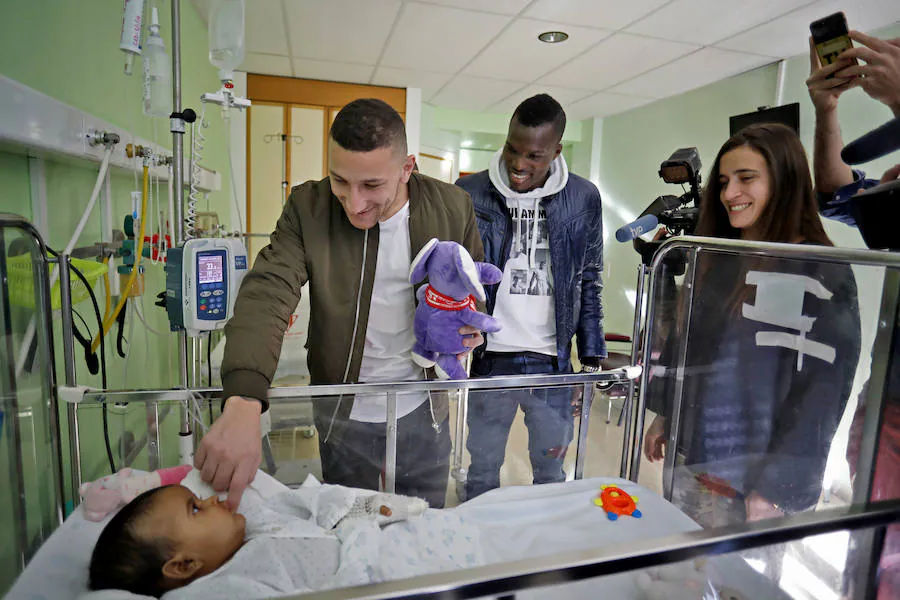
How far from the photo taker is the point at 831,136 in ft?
5.00

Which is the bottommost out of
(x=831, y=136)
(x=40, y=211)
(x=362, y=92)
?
(x=40, y=211)

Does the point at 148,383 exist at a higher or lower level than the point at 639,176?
lower

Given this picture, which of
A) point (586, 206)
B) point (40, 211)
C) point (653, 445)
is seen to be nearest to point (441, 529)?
point (653, 445)

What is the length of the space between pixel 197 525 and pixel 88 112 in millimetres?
1523

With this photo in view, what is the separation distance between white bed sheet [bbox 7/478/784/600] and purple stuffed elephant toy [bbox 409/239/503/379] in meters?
0.40

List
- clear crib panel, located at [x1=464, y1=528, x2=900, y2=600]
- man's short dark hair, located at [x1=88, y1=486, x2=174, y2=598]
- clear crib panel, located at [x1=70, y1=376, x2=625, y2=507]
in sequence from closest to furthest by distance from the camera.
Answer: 1. clear crib panel, located at [x1=464, y1=528, x2=900, y2=600]
2. man's short dark hair, located at [x1=88, y1=486, x2=174, y2=598]
3. clear crib panel, located at [x1=70, y1=376, x2=625, y2=507]

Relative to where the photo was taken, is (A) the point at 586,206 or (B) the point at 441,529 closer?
(B) the point at 441,529

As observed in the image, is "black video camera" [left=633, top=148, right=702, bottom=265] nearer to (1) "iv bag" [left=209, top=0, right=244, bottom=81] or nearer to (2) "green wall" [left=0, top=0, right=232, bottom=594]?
(1) "iv bag" [left=209, top=0, right=244, bottom=81]

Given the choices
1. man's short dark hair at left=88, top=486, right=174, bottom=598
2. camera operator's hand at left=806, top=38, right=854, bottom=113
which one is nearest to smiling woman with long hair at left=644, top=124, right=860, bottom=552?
camera operator's hand at left=806, top=38, right=854, bottom=113

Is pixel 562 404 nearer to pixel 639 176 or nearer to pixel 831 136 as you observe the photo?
pixel 831 136

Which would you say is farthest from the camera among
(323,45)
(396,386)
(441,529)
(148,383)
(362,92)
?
(362,92)

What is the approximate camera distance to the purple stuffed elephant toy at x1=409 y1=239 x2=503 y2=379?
1248 millimetres

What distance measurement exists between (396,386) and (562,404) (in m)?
0.47

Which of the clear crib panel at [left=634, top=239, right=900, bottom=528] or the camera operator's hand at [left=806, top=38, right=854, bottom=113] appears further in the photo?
the camera operator's hand at [left=806, top=38, right=854, bottom=113]
